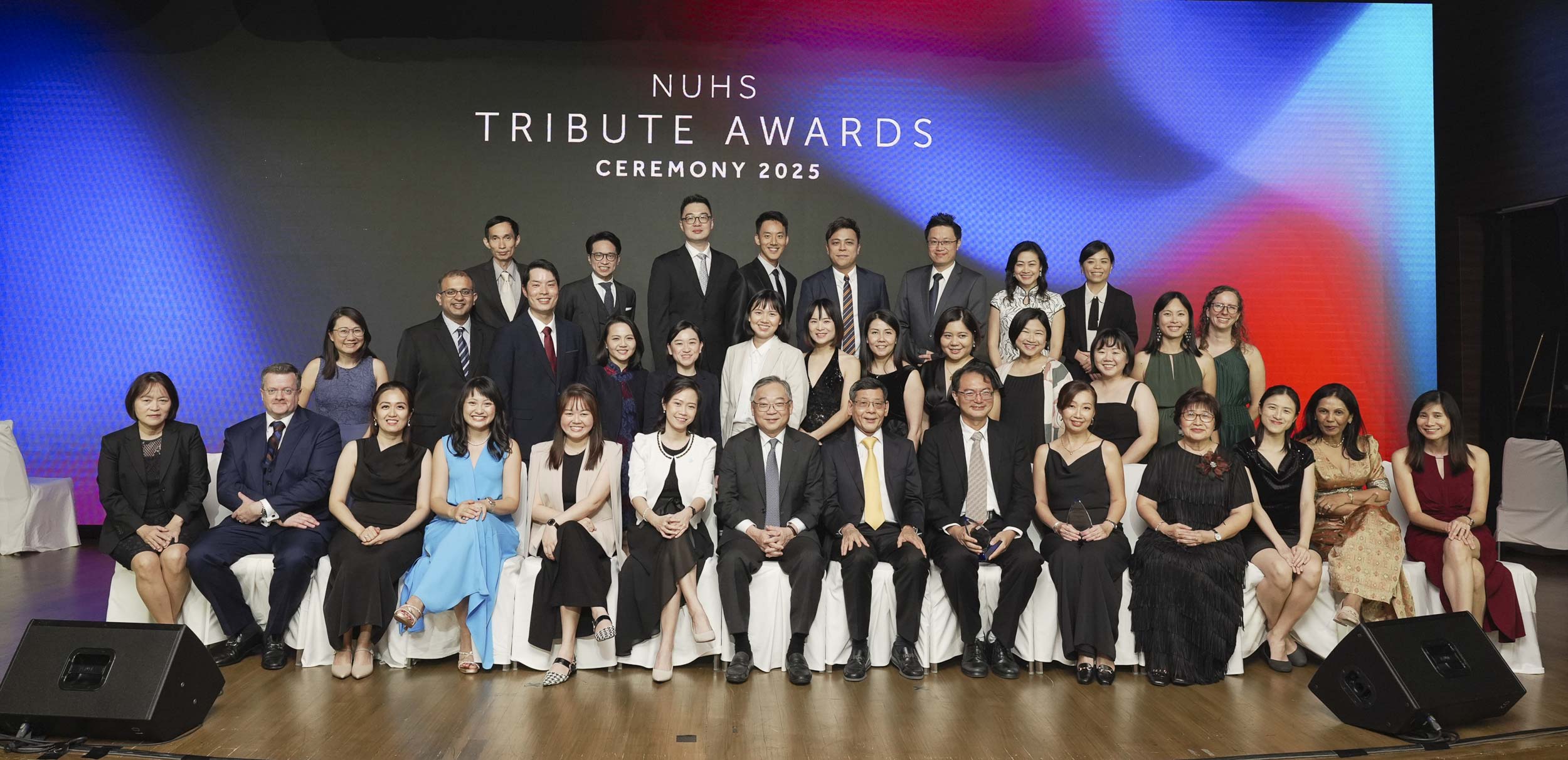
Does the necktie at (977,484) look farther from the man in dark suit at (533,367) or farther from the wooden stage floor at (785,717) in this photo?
the man in dark suit at (533,367)

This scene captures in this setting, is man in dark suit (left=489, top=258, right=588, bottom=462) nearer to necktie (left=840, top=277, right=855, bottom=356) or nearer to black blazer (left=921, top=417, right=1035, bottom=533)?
necktie (left=840, top=277, right=855, bottom=356)

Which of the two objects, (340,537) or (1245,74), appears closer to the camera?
(340,537)

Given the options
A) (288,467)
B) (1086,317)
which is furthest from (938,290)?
(288,467)

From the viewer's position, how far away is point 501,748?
10.7 feet

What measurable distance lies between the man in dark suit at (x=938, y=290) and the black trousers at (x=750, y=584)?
167cm

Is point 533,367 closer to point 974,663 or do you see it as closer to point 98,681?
point 98,681

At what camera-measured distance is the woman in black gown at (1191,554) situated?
4.04 meters

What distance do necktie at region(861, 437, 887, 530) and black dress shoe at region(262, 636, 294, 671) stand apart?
232 cm

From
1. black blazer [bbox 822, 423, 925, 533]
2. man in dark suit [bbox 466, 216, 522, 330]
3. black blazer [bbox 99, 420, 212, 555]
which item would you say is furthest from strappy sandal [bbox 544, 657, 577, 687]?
man in dark suit [bbox 466, 216, 522, 330]

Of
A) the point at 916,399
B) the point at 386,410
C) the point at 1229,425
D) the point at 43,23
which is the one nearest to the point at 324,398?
the point at 386,410

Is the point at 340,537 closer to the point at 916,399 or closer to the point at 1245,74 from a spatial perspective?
the point at 916,399

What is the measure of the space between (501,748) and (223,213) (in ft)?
15.4

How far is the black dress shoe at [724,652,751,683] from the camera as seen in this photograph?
13.1ft

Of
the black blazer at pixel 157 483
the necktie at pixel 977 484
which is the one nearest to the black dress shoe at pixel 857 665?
the necktie at pixel 977 484
